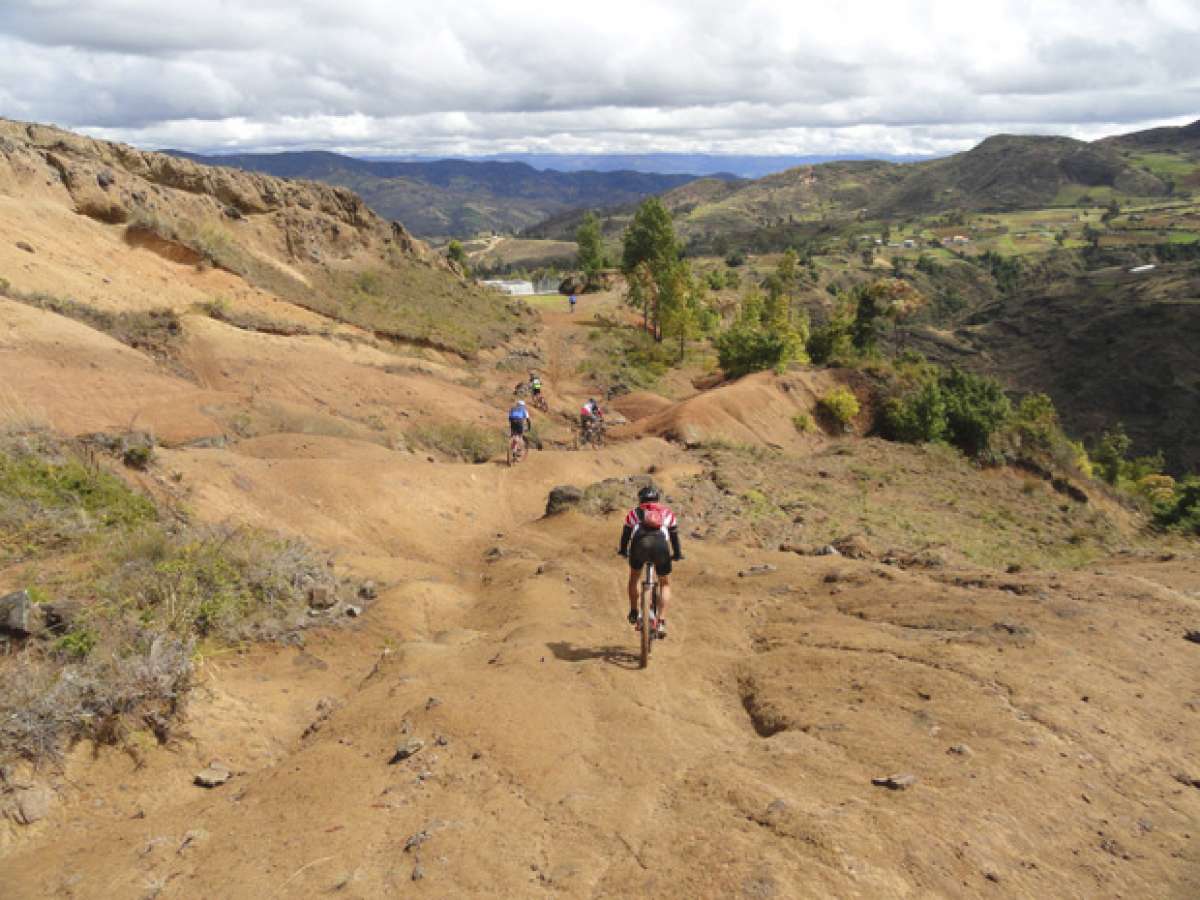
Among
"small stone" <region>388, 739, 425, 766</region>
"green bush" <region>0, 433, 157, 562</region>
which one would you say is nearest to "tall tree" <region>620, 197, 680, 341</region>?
"green bush" <region>0, 433, 157, 562</region>

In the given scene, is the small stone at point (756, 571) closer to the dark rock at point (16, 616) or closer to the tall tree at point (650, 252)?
the dark rock at point (16, 616)

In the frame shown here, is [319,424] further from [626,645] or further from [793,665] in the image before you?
[793,665]

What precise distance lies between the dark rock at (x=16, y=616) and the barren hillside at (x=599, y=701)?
0.44 ft

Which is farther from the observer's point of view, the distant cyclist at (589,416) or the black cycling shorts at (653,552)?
Answer: the distant cyclist at (589,416)

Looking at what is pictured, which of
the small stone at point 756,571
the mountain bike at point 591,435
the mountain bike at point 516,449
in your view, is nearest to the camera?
the small stone at point 756,571

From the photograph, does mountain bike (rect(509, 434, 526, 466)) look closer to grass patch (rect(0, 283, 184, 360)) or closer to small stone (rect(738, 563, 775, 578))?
small stone (rect(738, 563, 775, 578))

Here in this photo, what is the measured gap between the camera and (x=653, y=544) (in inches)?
334

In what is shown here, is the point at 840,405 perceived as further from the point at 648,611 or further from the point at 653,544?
the point at 648,611

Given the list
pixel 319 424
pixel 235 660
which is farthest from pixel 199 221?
pixel 235 660

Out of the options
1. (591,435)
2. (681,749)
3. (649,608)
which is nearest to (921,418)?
(591,435)

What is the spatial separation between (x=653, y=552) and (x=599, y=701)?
77.4 inches

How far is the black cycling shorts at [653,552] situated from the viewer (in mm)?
8477

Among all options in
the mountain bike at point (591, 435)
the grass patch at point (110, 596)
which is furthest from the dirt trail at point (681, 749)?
the mountain bike at point (591, 435)

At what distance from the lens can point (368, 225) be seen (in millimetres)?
52938
